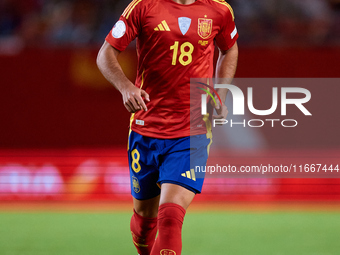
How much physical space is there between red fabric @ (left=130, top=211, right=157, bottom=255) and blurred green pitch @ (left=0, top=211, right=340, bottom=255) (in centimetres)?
72

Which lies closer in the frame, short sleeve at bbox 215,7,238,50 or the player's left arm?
short sleeve at bbox 215,7,238,50

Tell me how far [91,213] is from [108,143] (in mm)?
1469

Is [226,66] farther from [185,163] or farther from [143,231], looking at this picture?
[143,231]

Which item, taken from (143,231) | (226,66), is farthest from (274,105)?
(143,231)

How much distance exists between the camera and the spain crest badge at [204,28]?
361 cm

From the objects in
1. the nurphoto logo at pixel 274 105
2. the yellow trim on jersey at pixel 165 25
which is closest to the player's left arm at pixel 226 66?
the yellow trim on jersey at pixel 165 25

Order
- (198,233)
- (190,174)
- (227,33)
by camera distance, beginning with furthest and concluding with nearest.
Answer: (198,233), (227,33), (190,174)

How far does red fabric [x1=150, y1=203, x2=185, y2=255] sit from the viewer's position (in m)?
3.24

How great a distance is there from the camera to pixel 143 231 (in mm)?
4039

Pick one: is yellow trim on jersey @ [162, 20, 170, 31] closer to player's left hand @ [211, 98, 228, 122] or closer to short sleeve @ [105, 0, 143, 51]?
short sleeve @ [105, 0, 143, 51]

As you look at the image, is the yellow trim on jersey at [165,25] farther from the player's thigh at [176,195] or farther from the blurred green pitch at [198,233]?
the blurred green pitch at [198,233]

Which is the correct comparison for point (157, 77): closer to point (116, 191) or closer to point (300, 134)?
point (116, 191)

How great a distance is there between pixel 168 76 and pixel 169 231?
Result: 3.13 ft

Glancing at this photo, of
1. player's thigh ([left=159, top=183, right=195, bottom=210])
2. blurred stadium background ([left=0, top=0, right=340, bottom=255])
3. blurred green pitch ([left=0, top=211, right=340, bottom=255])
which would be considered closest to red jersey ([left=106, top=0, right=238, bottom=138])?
player's thigh ([left=159, top=183, right=195, bottom=210])
